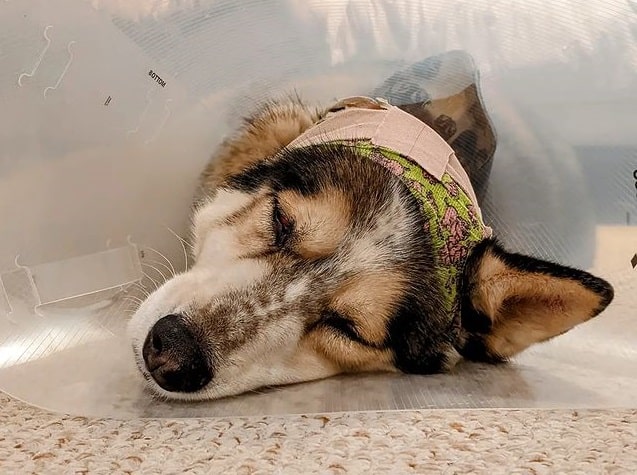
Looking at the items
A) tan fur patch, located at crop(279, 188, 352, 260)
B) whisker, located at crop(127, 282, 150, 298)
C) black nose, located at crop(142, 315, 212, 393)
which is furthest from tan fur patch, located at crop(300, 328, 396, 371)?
whisker, located at crop(127, 282, 150, 298)

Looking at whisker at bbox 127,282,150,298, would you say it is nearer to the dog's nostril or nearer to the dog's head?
the dog's head

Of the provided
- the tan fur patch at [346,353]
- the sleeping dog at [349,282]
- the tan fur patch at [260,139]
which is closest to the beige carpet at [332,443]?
the sleeping dog at [349,282]

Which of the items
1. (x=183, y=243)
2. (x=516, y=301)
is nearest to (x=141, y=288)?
(x=183, y=243)

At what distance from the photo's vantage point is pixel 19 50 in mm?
2139

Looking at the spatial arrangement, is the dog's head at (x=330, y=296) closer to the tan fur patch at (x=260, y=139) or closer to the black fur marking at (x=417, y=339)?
the black fur marking at (x=417, y=339)

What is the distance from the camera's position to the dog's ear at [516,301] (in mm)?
1913

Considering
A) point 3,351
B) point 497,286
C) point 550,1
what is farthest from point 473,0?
point 3,351

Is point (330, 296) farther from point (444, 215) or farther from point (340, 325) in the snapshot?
point (444, 215)

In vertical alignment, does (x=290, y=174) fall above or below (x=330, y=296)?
above

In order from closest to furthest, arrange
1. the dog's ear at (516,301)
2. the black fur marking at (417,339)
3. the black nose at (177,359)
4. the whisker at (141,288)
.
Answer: the black nose at (177,359), the dog's ear at (516,301), the black fur marking at (417,339), the whisker at (141,288)

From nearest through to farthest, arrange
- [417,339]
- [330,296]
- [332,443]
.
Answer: [332,443] → [330,296] → [417,339]

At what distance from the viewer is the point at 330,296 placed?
1.95 m

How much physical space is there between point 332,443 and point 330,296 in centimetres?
48

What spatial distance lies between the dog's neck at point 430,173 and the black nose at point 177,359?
2.39ft
